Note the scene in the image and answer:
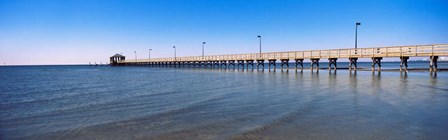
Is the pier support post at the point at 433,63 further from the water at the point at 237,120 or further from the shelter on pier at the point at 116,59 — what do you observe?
the shelter on pier at the point at 116,59

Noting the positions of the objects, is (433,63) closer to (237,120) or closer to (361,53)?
(361,53)

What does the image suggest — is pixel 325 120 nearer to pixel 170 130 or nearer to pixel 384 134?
pixel 384 134

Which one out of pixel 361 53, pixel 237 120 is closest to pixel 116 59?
pixel 361 53

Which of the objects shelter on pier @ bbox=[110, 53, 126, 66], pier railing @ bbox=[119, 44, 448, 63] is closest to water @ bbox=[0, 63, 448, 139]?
pier railing @ bbox=[119, 44, 448, 63]

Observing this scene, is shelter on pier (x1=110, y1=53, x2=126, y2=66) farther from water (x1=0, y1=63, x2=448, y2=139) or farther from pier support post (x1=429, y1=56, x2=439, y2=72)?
water (x1=0, y1=63, x2=448, y2=139)

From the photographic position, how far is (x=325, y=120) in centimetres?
743

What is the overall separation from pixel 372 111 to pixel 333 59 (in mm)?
27723

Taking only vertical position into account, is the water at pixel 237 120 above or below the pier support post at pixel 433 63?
below

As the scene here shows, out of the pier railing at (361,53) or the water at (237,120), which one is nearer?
the water at (237,120)

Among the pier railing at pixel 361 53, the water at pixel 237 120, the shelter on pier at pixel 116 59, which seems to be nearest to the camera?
the water at pixel 237 120

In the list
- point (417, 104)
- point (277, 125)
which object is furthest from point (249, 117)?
point (417, 104)

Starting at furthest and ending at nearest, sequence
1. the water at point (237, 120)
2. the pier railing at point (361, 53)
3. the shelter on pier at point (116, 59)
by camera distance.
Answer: the shelter on pier at point (116, 59), the pier railing at point (361, 53), the water at point (237, 120)

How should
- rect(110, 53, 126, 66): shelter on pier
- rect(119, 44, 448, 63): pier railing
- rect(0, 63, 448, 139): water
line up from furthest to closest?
rect(110, 53, 126, 66): shelter on pier → rect(119, 44, 448, 63): pier railing → rect(0, 63, 448, 139): water

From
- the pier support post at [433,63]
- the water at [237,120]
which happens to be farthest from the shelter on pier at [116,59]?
the water at [237,120]
